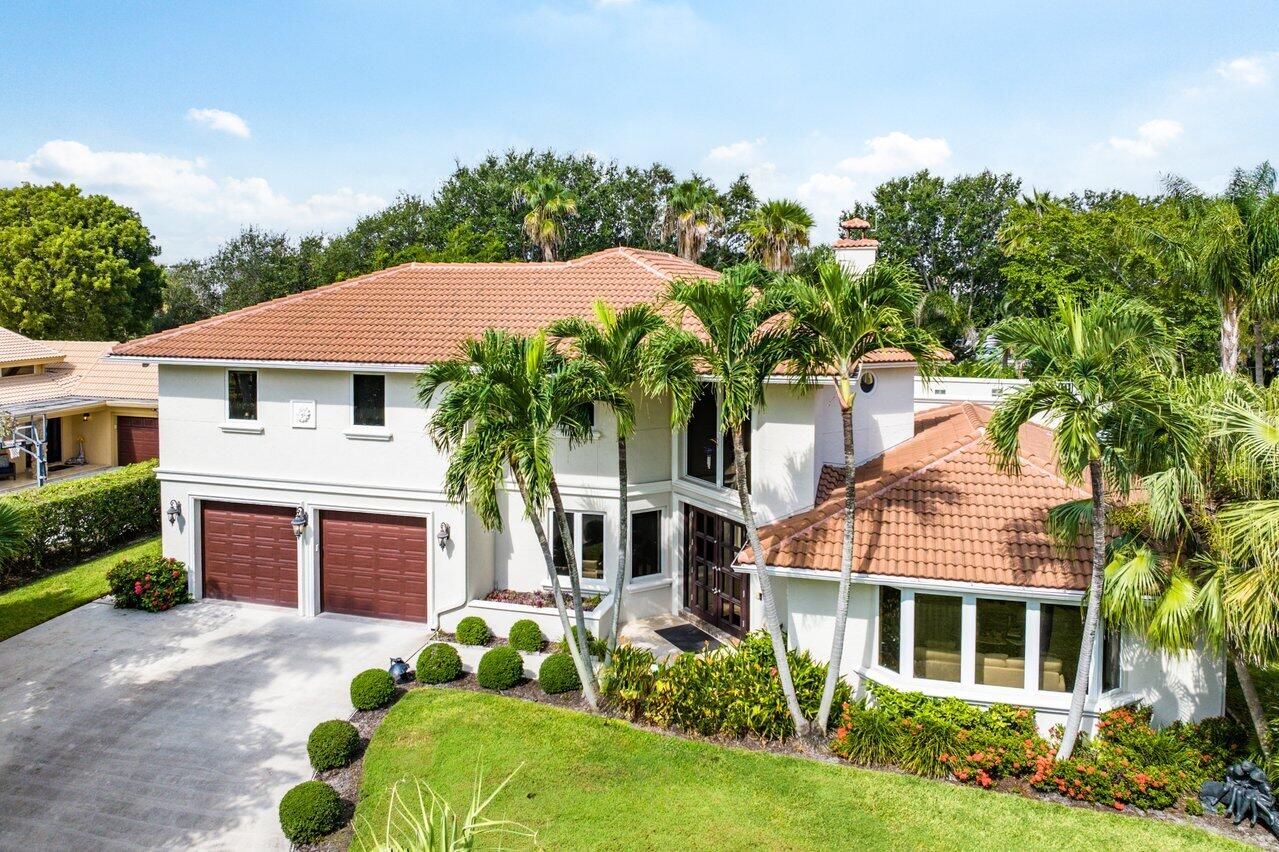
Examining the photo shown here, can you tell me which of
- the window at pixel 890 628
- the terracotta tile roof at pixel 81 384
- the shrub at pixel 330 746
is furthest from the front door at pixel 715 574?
the terracotta tile roof at pixel 81 384

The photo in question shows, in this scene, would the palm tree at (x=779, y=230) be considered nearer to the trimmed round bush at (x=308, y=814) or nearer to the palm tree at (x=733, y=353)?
the palm tree at (x=733, y=353)

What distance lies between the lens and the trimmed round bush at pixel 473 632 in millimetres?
16391

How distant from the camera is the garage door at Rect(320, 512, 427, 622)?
17953 mm

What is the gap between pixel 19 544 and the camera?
12977 millimetres

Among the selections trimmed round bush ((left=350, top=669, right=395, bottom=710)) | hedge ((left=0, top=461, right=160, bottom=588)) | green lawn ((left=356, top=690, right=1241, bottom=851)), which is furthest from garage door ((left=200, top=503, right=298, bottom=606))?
green lawn ((left=356, top=690, right=1241, bottom=851))

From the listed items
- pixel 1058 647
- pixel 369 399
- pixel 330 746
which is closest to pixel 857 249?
pixel 1058 647

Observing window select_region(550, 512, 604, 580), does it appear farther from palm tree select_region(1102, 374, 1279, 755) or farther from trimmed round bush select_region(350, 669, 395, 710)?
palm tree select_region(1102, 374, 1279, 755)

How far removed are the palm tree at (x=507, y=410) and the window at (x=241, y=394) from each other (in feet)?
25.3

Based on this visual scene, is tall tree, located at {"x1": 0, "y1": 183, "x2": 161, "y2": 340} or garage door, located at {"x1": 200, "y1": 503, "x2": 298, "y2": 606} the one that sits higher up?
tall tree, located at {"x1": 0, "y1": 183, "x2": 161, "y2": 340}

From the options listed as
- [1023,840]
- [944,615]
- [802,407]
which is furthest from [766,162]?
[1023,840]

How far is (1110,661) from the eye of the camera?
12617 millimetres

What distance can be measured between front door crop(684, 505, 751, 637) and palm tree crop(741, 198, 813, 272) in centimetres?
1714

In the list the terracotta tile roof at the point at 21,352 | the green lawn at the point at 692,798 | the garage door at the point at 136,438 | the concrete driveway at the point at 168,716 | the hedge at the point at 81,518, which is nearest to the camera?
the green lawn at the point at 692,798

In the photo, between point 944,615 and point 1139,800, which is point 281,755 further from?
point 1139,800
